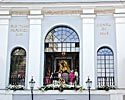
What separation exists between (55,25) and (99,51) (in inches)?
144

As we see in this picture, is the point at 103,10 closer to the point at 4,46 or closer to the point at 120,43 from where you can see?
the point at 120,43

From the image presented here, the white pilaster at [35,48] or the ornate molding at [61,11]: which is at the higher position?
the ornate molding at [61,11]

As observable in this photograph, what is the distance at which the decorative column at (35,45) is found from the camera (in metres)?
22.2

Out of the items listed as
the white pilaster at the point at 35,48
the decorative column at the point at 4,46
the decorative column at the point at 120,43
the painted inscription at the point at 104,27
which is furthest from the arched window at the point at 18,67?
the decorative column at the point at 120,43

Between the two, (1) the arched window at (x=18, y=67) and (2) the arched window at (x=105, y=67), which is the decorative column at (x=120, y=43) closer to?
(2) the arched window at (x=105, y=67)

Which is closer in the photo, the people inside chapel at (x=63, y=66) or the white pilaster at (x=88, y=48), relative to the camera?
the white pilaster at (x=88, y=48)

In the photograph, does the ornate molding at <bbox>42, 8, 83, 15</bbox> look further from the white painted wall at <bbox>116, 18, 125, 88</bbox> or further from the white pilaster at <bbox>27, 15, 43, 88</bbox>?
the white painted wall at <bbox>116, 18, 125, 88</bbox>

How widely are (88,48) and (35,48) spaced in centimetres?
370

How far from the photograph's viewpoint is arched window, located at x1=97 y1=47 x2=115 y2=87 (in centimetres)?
2228

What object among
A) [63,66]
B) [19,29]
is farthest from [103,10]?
[19,29]

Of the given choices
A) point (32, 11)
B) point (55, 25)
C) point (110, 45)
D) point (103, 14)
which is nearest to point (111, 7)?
point (103, 14)

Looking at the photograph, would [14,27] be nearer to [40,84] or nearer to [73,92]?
[40,84]

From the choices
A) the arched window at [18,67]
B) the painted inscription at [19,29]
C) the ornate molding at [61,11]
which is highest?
the ornate molding at [61,11]

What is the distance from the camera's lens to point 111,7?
2302 centimetres
